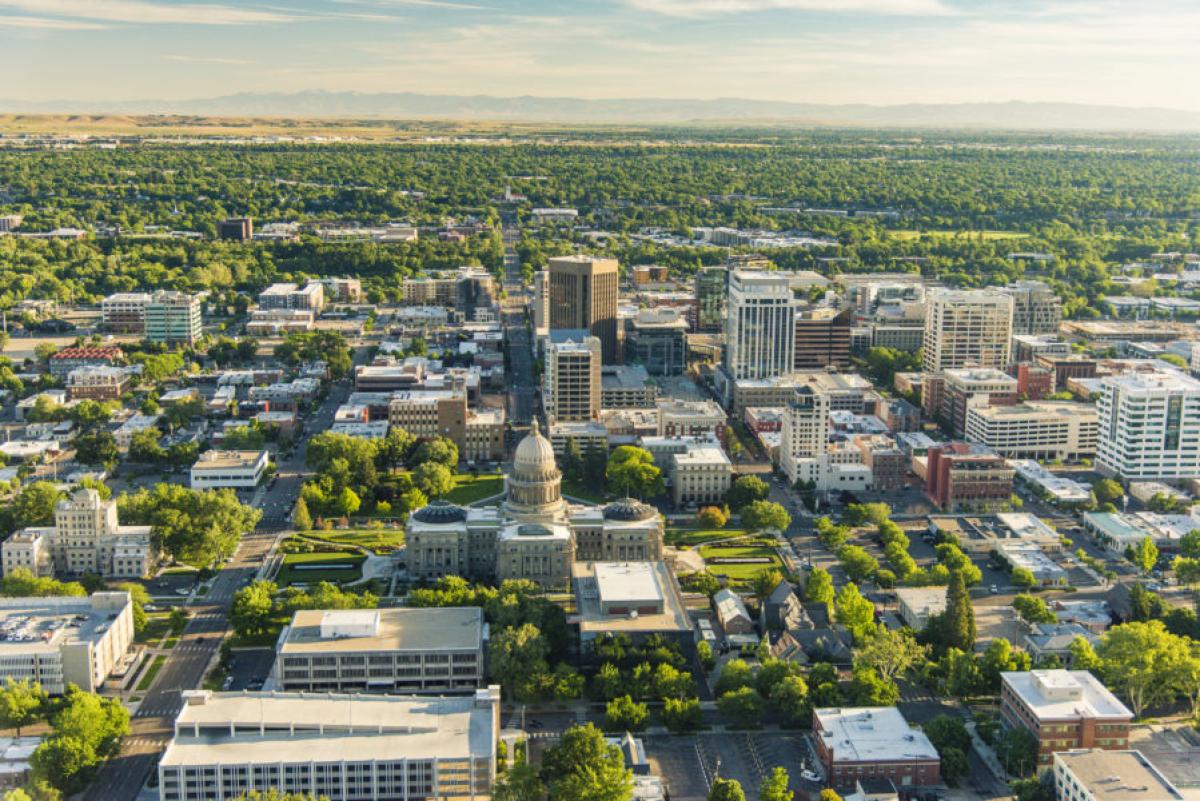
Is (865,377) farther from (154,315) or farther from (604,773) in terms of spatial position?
(604,773)

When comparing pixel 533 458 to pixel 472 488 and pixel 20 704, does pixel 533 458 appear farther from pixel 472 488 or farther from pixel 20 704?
pixel 20 704

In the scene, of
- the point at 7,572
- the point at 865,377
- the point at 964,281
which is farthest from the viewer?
the point at 964,281

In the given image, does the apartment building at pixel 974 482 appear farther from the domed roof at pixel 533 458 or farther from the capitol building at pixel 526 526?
the domed roof at pixel 533 458

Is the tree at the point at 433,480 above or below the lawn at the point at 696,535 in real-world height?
above

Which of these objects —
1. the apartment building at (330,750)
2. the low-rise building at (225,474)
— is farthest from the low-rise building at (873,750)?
the low-rise building at (225,474)

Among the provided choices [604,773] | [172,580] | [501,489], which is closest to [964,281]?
[501,489]

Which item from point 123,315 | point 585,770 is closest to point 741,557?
point 585,770
